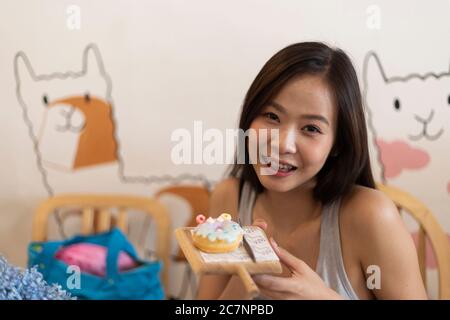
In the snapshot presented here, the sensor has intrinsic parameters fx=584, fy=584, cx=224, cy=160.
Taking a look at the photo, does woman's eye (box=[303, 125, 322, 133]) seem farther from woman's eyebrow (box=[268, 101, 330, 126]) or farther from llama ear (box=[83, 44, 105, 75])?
llama ear (box=[83, 44, 105, 75])

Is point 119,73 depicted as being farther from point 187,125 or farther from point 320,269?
point 320,269

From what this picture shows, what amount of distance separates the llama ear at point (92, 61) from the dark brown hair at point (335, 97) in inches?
22.3

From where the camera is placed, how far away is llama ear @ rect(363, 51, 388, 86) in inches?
39.0

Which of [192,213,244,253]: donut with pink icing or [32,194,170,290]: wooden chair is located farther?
[32,194,170,290]: wooden chair

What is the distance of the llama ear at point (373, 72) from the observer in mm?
991

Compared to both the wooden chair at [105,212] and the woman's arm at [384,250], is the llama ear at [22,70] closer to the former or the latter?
the wooden chair at [105,212]

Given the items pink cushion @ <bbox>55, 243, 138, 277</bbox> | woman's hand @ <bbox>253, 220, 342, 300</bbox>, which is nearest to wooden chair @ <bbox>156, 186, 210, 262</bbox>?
pink cushion @ <bbox>55, 243, 138, 277</bbox>

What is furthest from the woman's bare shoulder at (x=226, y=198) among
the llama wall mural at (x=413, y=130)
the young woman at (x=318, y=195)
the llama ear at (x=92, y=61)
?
the llama ear at (x=92, y=61)

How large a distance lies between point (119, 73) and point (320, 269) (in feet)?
2.09

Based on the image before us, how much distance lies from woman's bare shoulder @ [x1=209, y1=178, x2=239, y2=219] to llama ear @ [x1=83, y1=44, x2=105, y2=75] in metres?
0.47

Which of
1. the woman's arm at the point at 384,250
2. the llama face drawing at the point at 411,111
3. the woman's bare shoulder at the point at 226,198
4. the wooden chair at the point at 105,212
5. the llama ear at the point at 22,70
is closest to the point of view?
the woman's arm at the point at 384,250

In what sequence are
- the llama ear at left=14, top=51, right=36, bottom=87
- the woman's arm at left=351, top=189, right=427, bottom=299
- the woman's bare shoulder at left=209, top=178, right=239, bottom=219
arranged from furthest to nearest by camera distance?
the llama ear at left=14, top=51, right=36, bottom=87 < the woman's bare shoulder at left=209, top=178, right=239, bottom=219 < the woman's arm at left=351, top=189, right=427, bottom=299

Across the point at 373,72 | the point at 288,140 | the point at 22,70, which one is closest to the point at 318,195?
the point at 288,140

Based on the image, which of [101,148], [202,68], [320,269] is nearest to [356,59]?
[202,68]
